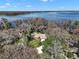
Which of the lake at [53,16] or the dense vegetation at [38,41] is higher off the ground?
the lake at [53,16]

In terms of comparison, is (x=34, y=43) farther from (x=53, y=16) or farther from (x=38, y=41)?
(x=53, y=16)

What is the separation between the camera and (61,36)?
5977 millimetres

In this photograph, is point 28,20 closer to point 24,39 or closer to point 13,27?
point 13,27

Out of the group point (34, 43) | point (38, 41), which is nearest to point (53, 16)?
point (38, 41)

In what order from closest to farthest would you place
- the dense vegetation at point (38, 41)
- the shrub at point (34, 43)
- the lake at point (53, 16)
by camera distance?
the dense vegetation at point (38, 41), the shrub at point (34, 43), the lake at point (53, 16)

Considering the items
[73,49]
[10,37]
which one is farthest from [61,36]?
[10,37]

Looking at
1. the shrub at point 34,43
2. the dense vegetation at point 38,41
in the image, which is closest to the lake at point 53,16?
the dense vegetation at point 38,41

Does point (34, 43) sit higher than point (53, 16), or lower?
lower

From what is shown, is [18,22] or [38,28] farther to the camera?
[18,22]

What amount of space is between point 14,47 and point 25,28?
1.82 meters

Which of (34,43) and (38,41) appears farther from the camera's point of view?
(38,41)

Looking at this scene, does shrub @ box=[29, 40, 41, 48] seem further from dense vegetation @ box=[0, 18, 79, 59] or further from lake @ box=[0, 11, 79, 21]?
lake @ box=[0, 11, 79, 21]

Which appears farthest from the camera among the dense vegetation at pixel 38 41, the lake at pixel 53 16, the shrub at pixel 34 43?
the lake at pixel 53 16

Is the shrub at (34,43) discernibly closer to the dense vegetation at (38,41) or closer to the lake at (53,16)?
the dense vegetation at (38,41)
